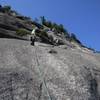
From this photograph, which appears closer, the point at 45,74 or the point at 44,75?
the point at 44,75

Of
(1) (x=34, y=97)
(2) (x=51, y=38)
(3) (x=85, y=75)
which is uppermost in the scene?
(2) (x=51, y=38)

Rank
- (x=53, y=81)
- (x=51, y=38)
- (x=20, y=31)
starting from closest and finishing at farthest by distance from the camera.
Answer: (x=53, y=81), (x=20, y=31), (x=51, y=38)

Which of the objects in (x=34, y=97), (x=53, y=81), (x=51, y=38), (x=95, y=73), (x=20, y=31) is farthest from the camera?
(x=51, y=38)

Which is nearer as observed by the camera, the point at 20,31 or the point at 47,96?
the point at 47,96

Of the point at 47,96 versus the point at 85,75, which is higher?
the point at 85,75

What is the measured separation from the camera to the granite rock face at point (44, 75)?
20.5 metres

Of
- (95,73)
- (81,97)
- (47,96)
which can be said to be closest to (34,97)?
(47,96)

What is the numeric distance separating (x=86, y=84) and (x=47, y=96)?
286 centimetres

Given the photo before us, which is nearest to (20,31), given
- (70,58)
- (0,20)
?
(0,20)

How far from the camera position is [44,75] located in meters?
21.8

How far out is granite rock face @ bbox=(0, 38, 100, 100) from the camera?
2045cm

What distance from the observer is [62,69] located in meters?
22.8

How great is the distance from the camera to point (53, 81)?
21547 mm

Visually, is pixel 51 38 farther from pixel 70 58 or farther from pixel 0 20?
pixel 70 58
